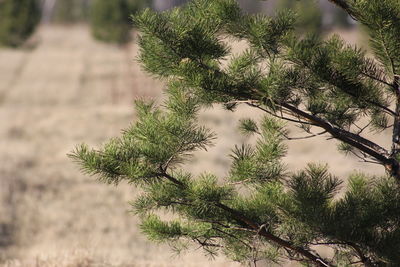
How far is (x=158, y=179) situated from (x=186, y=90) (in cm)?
55

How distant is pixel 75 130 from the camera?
2077 cm

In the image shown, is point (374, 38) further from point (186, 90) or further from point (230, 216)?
point (230, 216)

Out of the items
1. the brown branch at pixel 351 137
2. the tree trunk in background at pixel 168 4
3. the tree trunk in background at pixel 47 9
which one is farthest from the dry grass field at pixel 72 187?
the tree trunk in background at pixel 47 9

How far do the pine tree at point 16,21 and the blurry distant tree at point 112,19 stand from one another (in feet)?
18.9

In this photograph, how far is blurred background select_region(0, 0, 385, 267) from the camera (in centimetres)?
658

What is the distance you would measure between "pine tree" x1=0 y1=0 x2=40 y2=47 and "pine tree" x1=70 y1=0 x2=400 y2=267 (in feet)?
96.0

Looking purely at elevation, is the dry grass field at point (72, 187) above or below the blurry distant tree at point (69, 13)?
below

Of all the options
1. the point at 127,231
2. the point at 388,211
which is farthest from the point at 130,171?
the point at 127,231

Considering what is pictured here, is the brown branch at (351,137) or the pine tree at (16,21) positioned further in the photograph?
the pine tree at (16,21)

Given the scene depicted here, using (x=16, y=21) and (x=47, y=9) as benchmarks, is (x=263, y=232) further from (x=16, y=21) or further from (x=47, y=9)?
(x=47, y=9)

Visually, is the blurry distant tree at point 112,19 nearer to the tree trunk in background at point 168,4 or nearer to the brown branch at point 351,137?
the tree trunk in background at point 168,4

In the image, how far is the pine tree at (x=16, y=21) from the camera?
31594mm

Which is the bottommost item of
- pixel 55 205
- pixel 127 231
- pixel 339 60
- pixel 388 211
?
pixel 388 211

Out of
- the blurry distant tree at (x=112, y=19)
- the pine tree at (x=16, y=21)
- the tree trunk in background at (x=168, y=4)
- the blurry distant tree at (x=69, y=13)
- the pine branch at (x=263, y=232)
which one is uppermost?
the blurry distant tree at (x=69, y=13)
